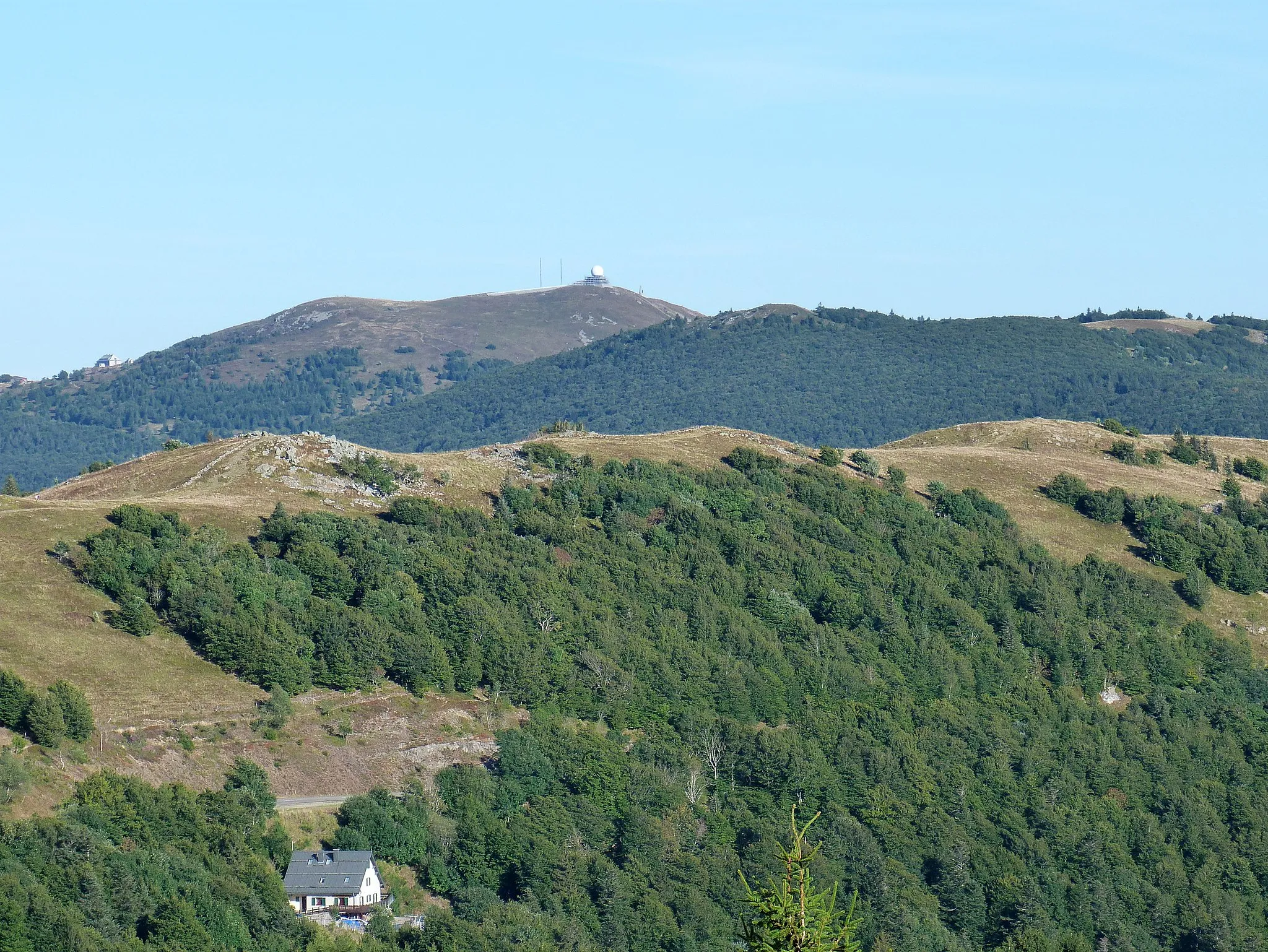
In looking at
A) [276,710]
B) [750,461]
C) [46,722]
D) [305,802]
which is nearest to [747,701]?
[276,710]

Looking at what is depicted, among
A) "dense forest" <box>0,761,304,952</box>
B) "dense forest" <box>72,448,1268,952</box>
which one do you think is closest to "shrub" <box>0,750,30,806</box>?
"dense forest" <box>0,761,304,952</box>

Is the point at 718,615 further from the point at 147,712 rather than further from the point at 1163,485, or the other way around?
the point at 1163,485

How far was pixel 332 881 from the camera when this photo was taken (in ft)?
246

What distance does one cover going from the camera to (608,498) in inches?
4776

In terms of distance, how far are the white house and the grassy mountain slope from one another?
311 cm

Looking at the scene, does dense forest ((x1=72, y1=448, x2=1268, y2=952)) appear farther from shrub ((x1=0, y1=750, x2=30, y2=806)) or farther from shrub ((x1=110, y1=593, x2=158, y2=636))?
shrub ((x1=0, y1=750, x2=30, y2=806))

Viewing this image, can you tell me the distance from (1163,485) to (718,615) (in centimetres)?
4953

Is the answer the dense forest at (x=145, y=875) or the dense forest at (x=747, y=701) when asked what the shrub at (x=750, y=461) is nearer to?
the dense forest at (x=747, y=701)

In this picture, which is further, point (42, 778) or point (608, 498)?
point (608, 498)

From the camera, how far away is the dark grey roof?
74625mm

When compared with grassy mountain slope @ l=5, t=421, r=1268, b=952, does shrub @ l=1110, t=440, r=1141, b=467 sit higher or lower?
higher

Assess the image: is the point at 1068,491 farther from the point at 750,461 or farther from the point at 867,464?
the point at 750,461

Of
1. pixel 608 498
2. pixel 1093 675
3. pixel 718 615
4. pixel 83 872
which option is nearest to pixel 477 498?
pixel 608 498

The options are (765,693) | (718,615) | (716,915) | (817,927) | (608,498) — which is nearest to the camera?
(817,927)
